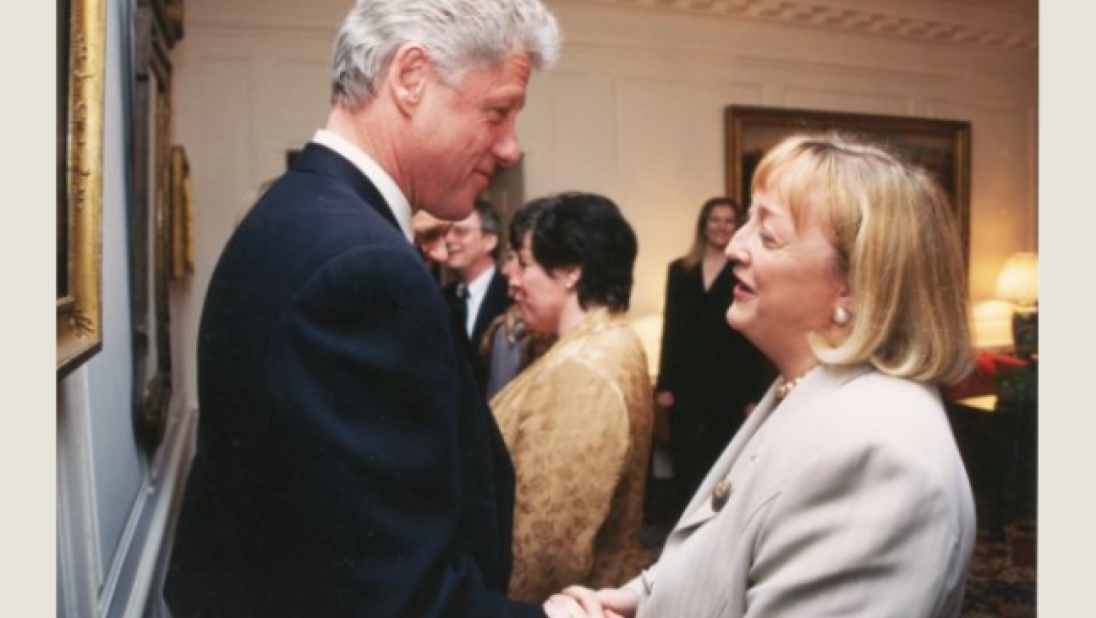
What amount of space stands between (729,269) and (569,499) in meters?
3.42

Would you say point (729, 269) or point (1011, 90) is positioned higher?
point (1011, 90)

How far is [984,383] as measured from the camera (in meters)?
6.66

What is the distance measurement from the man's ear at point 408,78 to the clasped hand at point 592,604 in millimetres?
877

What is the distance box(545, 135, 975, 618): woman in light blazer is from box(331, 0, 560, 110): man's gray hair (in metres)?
0.54

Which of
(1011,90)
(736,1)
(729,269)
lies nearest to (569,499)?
(729,269)

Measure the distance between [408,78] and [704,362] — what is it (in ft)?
13.6

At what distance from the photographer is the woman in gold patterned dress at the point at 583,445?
210cm

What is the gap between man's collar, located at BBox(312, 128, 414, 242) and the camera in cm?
136

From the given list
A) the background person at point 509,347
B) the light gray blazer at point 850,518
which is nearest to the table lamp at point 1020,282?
the background person at point 509,347

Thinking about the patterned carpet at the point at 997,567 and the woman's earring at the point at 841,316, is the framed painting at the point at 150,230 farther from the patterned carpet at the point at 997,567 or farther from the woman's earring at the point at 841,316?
the patterned carpet at the point at 997,567

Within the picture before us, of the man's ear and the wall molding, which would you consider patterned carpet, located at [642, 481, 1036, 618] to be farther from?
the wall molding

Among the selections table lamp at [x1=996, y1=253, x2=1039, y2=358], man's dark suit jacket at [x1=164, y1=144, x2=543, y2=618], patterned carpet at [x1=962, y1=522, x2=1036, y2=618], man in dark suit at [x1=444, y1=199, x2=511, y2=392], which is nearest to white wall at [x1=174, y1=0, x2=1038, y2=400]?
table lamp at [x1=996, y1=253, x2=1039, y2=358]

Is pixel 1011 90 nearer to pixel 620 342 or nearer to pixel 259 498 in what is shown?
pixel 620 342

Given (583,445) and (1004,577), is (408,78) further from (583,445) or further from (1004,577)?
(1004,577)
